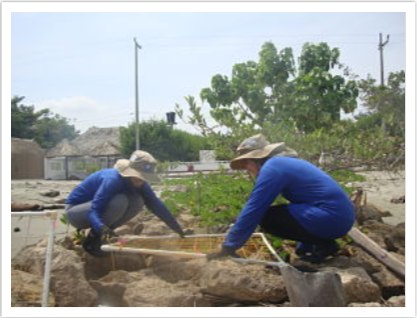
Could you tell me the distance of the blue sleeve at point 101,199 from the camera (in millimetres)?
3020

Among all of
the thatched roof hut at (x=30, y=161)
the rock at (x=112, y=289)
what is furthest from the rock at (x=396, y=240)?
the thatched roof hut at (x=30, y=161)

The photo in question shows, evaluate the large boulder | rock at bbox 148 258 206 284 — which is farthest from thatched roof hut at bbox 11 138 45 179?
the large boulder

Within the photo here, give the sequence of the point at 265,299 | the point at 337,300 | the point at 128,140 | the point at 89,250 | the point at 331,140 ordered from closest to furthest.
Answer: the point at 337,300
the point at 265,299
the point at 89,250
the point at 331,140
the point at 128,140

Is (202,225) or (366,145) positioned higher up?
(366,145)

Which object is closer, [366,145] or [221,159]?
[366,145]

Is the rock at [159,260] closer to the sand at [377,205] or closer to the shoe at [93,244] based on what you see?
the shoe at [93,244]

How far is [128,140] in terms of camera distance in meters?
16.4

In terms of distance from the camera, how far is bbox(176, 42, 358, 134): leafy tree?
4.38 m

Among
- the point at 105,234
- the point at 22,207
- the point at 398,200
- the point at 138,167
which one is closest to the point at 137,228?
the point at 105,234

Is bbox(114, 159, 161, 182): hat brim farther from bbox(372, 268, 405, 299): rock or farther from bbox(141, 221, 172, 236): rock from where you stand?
bbox(372, 268, 405, 299): rock

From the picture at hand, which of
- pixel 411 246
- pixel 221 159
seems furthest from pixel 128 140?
pixel 411 246

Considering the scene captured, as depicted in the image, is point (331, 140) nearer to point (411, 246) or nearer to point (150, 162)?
point (411, 246)

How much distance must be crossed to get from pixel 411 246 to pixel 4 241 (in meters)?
2.76

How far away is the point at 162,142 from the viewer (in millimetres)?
11289
